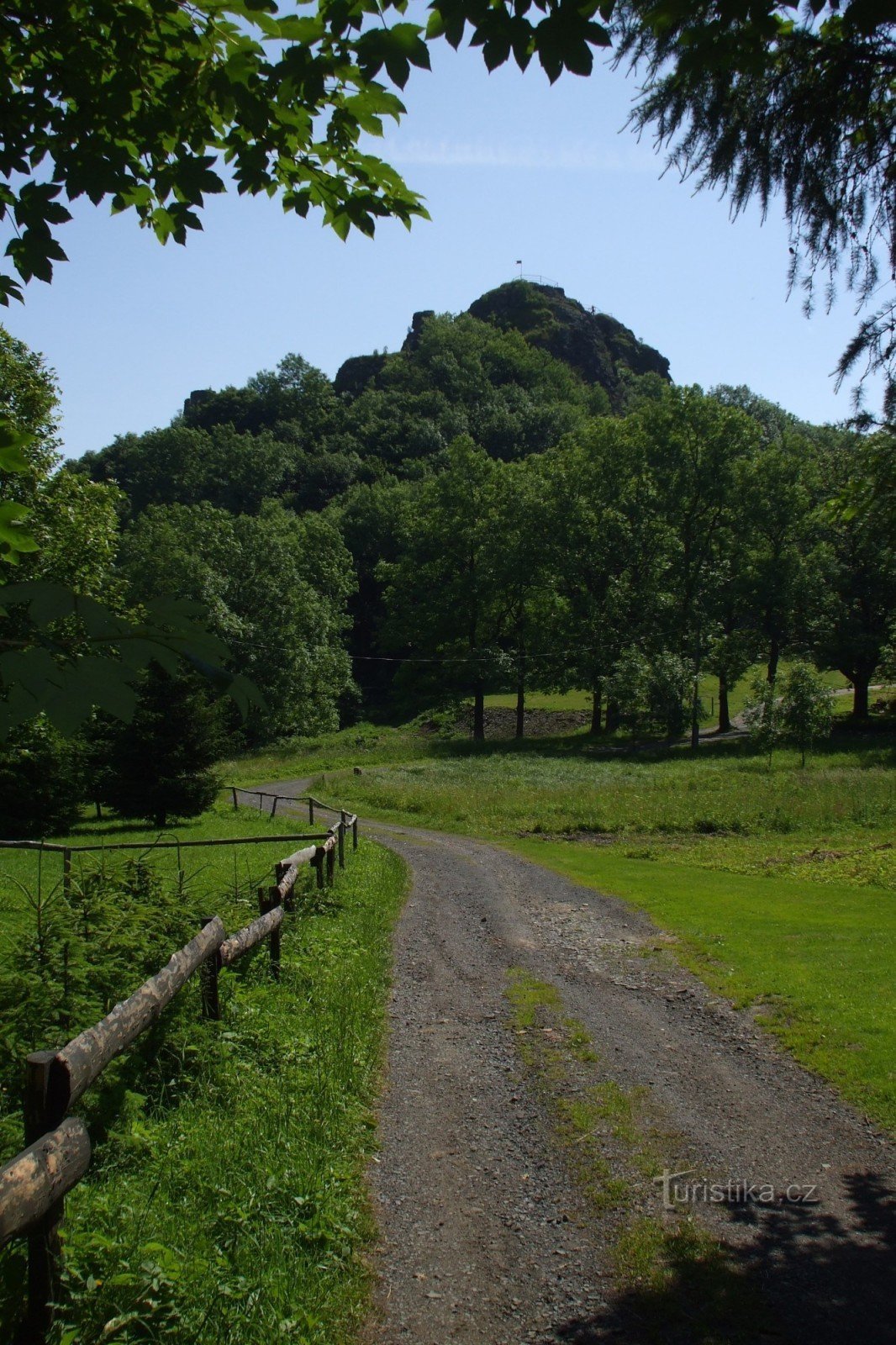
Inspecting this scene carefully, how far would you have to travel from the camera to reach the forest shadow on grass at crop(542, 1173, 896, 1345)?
157 inches

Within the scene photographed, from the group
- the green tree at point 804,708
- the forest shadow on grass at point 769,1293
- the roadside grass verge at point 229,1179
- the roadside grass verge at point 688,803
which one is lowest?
the roadside grass verge at point 688,803

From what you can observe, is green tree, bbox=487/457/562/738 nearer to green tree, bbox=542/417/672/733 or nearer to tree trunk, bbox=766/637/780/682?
green tree, bbox=542/417/672/733

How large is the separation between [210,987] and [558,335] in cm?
18147

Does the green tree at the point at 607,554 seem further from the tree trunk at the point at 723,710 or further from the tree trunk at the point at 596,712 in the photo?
the tree trunk at the point at 723,710

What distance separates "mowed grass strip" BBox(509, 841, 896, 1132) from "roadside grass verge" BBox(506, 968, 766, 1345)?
1.84 meters

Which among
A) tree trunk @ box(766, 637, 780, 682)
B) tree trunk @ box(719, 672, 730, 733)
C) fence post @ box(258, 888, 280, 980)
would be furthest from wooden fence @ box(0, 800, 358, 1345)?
tree trunk @ box(766, 637, 780, 682)

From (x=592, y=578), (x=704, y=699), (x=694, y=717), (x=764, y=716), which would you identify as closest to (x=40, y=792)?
(x=764, y=716)

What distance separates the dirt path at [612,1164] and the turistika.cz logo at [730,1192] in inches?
1.9

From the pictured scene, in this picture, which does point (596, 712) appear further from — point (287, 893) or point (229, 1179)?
point (229, 1179)

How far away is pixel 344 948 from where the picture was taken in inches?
416

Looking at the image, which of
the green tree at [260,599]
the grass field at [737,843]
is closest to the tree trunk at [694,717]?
the grass field at [737,843]

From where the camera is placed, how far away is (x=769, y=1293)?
4266 mm

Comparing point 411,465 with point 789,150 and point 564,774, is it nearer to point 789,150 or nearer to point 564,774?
point 564,774

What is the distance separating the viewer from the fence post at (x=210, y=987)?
21.7 feet
